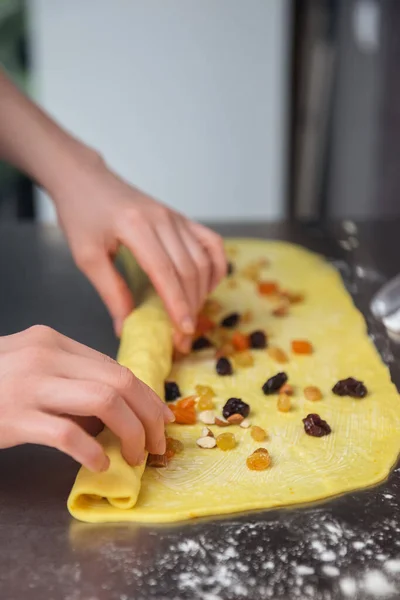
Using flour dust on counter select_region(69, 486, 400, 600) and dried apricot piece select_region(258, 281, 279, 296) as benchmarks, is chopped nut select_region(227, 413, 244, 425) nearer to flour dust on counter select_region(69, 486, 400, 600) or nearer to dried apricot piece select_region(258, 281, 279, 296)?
flour dust on counter select_region(69, 486, 400, 600)

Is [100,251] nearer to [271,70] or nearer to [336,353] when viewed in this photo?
[336,353]

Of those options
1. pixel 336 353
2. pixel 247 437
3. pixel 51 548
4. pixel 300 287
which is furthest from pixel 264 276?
pixel 51 548

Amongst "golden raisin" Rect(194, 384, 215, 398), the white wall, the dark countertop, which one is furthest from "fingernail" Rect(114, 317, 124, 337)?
the white wall

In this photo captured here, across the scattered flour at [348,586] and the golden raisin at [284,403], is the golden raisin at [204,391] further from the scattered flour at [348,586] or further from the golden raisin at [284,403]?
the scattered flour at [348,586]

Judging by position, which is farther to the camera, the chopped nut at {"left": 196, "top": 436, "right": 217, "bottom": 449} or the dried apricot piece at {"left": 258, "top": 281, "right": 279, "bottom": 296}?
the dried apricot piece at {"left": 258, "top": 281, "right": 279, "bottom": 296}

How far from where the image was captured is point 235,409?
0.94 metres

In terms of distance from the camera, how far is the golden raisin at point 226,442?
2.87 feet

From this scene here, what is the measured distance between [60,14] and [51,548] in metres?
2.40

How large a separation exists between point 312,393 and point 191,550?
32 centimetres

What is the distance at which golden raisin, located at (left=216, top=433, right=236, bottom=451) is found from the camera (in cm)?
88

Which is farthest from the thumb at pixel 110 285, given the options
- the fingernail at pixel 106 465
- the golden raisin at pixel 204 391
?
the fingernail at pixel 106 465

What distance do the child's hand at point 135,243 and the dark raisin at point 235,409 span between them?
18cm

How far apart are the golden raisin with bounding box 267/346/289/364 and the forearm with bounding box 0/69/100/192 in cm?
40

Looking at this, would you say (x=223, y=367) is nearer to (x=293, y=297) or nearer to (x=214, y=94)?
(x=293, y=297)
